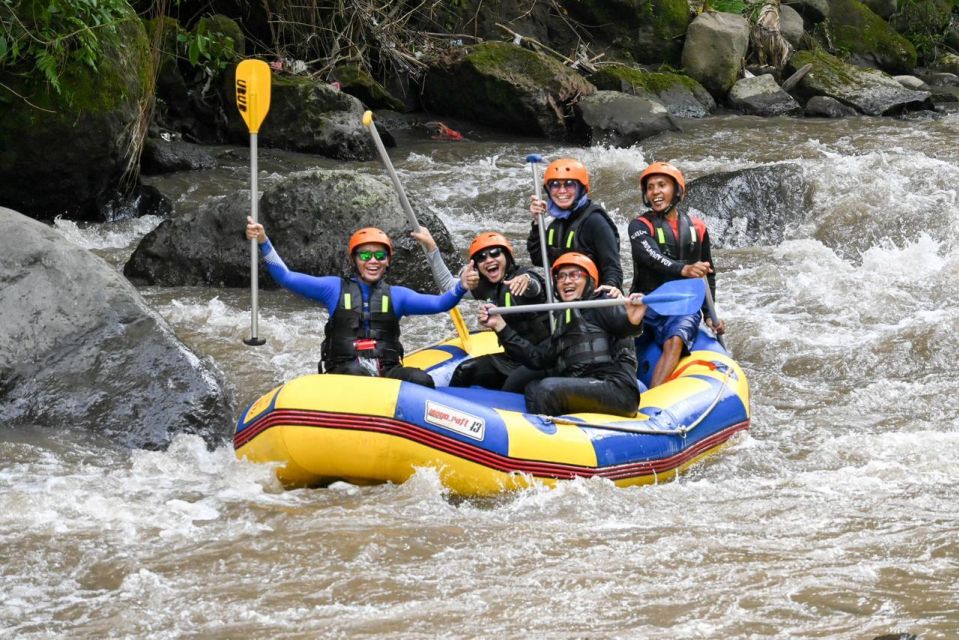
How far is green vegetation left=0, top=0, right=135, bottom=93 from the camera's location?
859 cm

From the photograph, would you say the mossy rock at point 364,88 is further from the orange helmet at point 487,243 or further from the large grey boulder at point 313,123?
the orange helmet at point 487,243

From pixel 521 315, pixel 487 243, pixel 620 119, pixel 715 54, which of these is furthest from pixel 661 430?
pixel 715 54

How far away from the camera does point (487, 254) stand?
19.3ft

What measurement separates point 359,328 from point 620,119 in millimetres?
8626

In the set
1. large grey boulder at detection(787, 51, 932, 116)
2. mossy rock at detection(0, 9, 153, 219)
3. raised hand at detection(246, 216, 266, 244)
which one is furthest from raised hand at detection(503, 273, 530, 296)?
large grey boulder at detection(787, 51, 932, 116)

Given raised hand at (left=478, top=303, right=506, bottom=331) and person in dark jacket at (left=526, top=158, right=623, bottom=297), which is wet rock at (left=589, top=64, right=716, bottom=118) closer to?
person in dark jacket at (left=526, top=158, right=623, bottom=297)

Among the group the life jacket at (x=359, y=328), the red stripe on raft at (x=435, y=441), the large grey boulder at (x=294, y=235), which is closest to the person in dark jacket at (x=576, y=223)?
the life jacket at (x=359, y=328)

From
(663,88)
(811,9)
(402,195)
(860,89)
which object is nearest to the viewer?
(402,195)

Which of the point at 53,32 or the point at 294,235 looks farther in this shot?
the point at 53,32

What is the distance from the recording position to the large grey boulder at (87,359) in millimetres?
5672

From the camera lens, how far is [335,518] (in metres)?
4.77

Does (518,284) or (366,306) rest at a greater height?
(518,284)

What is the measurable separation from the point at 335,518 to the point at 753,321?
4227 mm

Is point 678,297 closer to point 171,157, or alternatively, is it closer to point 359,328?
point 359,328
